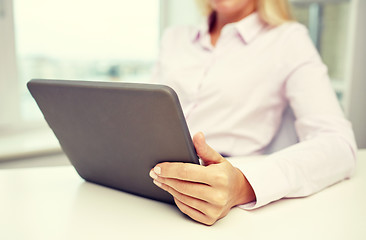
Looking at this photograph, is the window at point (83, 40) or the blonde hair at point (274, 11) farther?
the window at point (83, 40)

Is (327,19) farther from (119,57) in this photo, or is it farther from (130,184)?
(130,184)

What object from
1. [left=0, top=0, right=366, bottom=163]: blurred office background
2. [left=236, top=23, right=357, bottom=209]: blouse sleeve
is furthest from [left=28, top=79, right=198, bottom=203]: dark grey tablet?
[left=0, top=0, right=366, bottom=163]: blurred office background

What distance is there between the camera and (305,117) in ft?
2.76

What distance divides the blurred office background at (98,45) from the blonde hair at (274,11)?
0.45 m

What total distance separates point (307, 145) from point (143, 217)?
1.16 feet

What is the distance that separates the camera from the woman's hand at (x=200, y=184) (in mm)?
496

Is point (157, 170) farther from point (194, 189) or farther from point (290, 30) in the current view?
point (290, 30)

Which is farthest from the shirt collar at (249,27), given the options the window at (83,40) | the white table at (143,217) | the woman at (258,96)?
the window at (83,40)

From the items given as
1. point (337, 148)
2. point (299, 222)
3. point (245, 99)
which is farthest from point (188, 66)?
point (299, 222)

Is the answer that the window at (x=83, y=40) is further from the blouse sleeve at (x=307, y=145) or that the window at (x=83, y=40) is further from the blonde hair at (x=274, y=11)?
the blouse sleeve at (x=307, y=145)

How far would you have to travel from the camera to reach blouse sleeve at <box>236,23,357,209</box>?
0.59 metres

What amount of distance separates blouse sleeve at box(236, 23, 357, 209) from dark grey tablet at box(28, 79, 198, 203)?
6.2 inches

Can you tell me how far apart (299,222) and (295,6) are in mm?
1414

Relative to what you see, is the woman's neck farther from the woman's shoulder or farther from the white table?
the white table
